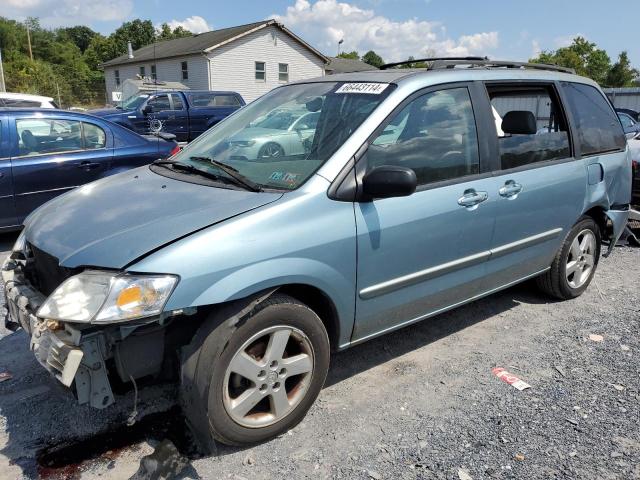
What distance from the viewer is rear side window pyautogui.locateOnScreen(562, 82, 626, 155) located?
4.26m

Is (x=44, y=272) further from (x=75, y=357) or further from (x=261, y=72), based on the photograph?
(x=261, y=72)

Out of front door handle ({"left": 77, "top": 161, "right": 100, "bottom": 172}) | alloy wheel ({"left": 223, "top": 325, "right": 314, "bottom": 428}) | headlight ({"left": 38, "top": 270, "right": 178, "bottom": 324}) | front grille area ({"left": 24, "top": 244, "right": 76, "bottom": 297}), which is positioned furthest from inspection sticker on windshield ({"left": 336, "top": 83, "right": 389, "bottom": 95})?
front door handle ({"left": 77, "top": 161, "right": 100, "bottom": 172})

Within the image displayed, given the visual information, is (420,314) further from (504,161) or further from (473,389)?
(504,161)

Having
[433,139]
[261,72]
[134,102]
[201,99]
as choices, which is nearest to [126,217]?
[433,139]

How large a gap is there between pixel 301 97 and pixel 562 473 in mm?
2656

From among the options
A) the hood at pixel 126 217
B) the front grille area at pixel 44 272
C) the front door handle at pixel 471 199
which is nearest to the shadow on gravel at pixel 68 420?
the front grille area at pixel 44 272

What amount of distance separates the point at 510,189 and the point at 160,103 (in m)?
13.9

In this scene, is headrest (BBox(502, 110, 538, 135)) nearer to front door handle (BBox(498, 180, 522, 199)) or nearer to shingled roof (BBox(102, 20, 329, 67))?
front door handle (BBox(498, 180, 522, 199))

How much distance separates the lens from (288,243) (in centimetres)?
252

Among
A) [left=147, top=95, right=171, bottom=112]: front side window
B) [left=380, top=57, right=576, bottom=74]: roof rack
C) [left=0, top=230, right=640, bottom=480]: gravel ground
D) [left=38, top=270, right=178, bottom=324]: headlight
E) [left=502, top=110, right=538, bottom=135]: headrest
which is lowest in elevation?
[left=0, top=230, right=640, bottom=480]: gravel ground

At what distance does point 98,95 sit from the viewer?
128 ft

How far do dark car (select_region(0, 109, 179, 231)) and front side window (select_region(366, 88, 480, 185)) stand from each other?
428cm

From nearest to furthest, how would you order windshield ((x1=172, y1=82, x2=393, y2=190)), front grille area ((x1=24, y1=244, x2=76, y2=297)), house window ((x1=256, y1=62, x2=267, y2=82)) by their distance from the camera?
front grille area ((x1=24, y1=244, x2=76, y2=297))
windshield ((x1=172, y1=82, x2=393, y2=190))
house window ((x1=256, y1=62, x2=267, y2=82))

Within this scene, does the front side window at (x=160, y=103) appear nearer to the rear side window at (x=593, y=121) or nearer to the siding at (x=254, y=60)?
the rear side window at (x=593, y=121)
